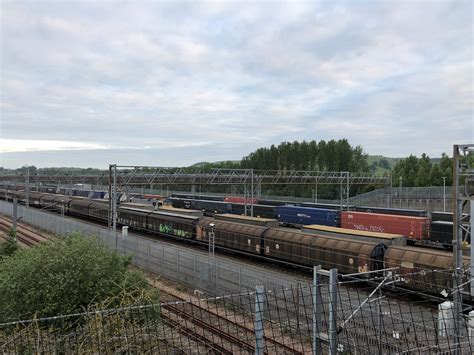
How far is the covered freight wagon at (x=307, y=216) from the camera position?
142 feet

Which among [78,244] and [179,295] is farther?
Result: [179,295]

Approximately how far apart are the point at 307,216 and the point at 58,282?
35581mm

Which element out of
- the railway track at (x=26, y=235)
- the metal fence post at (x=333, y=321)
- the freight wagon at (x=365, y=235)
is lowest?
the railway track at (x=26, y=235)

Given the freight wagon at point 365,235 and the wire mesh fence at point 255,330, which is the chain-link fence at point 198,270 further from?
the freight wagon at point 365,235

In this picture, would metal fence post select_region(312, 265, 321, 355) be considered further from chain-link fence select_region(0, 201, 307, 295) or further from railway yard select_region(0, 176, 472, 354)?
chain-link fence select_region(0, 201, 307, 295)

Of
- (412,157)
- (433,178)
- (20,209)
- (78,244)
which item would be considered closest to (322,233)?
(78,244)

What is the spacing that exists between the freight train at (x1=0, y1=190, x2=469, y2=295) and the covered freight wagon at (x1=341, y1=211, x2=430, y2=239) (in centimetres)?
972

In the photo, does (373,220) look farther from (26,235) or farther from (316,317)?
(316,317)

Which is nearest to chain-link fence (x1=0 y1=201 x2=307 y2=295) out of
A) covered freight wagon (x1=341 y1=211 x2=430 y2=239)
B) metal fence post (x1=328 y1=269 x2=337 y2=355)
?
metal fence post (x1=328 y1=269 x2=337 y2=355)

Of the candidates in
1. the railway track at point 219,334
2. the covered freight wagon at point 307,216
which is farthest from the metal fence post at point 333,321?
the covered freight wagon at point 307,216

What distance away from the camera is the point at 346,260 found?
978 inches

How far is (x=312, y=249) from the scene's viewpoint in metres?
26.8

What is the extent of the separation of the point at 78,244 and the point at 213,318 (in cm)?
684

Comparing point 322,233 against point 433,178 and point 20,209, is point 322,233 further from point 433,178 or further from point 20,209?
point 433,178
